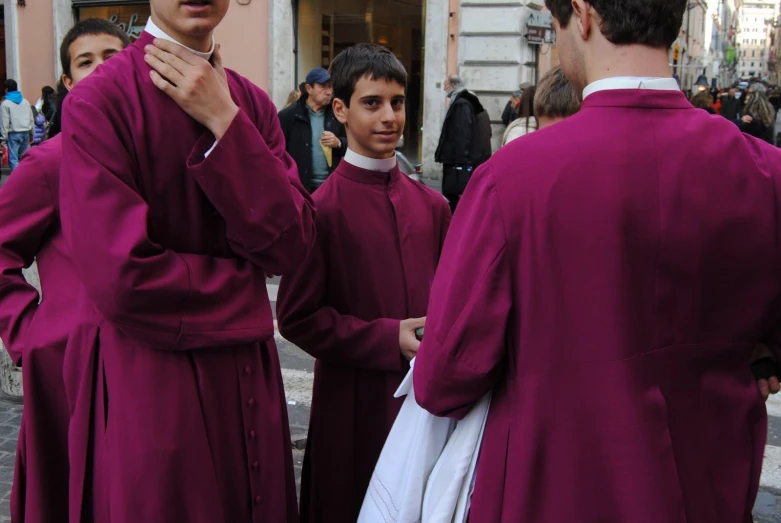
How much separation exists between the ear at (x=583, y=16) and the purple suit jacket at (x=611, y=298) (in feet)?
0.43

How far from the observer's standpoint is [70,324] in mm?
2262

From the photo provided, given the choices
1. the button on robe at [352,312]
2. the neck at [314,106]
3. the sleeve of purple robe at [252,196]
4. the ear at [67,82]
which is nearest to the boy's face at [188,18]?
the sleeve of purple robe at [252,196]

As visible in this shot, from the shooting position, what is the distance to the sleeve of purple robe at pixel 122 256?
1882 mm

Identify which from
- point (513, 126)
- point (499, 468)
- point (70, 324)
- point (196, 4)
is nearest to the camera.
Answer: point (499, 468)

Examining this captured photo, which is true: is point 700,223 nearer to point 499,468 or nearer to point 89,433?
point 499,468

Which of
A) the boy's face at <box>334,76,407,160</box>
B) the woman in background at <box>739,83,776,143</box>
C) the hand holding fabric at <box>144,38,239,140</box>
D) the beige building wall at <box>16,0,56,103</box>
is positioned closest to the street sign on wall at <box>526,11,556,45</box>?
the woman in background at <box>739,83,776,143</box>

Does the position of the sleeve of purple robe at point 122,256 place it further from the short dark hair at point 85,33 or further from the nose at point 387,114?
the short dark hair at point 85,33

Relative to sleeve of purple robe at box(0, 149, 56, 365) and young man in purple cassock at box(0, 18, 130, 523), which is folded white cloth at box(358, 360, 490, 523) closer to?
young man in purple cassock at box(0, 18, 130, 523)

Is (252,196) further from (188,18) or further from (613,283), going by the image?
(613,283)

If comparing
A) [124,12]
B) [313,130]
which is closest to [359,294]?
[313,130]

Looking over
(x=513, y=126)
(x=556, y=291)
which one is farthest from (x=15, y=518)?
(x=513, y=126)

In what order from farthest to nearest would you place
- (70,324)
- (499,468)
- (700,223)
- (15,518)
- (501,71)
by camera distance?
(501,71), (15,518), (70,324), (499,468), (700,223)

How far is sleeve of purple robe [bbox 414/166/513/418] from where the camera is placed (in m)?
1.64

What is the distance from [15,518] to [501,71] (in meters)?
14.3
